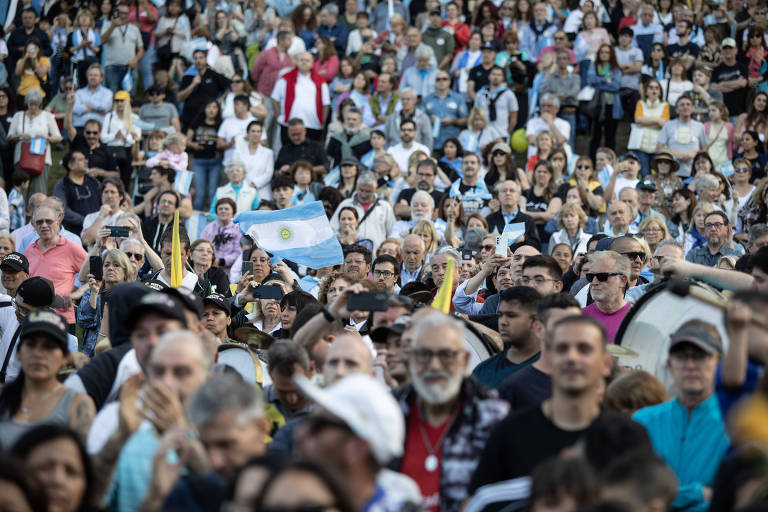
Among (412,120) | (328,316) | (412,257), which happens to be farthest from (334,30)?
(328,316)

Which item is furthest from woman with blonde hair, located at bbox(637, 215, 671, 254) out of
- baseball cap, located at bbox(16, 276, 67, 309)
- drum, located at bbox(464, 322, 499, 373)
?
baseball cap, located at bbox(16, 276, 67, 309)

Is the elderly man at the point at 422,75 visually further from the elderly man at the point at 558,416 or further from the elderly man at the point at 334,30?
the elderly man at the point at 558,416

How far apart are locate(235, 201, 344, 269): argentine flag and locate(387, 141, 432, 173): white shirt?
5566mm

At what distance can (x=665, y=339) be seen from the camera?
686 cm

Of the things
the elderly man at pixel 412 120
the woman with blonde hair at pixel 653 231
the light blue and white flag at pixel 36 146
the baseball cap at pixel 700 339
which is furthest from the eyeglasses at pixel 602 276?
the light blue and white flag at pixel 36 146

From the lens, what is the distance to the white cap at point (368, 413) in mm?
4266

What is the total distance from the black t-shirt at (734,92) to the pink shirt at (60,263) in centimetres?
1072

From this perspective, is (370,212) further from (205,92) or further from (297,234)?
(205,92)

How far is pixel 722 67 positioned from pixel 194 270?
10.3 meters

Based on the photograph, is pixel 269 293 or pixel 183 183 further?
pixel 183 183

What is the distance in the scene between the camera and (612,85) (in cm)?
1792

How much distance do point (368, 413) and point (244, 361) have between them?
3.48 m

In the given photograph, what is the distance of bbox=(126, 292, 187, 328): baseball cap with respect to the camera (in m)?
5.75

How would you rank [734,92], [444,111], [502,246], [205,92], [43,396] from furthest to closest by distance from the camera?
1. [734,92]
2. [205,92]
3. [444,111]
4. [502,246]
5. [43,396]
